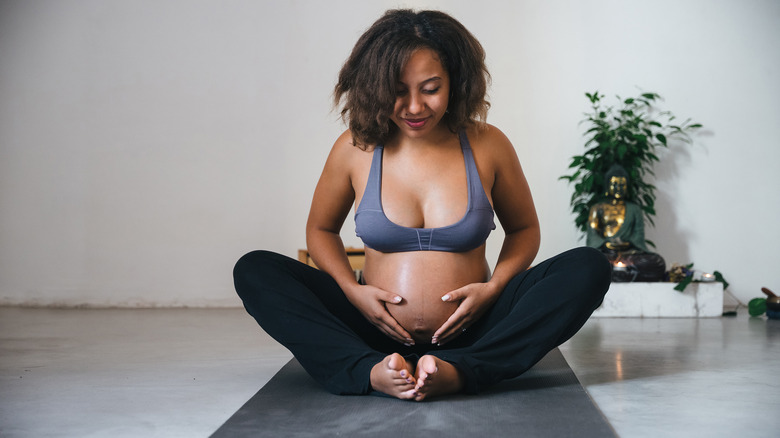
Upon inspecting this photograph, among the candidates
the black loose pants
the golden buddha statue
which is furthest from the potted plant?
the black loose pants

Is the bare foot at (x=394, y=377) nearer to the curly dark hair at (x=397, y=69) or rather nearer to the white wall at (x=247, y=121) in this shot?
the curly dark hair at (x=397, y=69)

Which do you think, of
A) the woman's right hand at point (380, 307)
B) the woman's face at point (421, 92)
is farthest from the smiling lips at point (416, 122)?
the woman's right hand at point (380, 307)

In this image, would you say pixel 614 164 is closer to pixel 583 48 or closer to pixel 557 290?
pixel 583 48

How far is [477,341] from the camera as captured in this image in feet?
5.39

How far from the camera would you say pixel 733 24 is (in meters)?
4.47

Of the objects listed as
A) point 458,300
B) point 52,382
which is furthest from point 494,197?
point 52,382

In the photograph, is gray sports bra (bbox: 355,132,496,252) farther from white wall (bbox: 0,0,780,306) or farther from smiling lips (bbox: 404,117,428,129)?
white wall (bbox: 0,0,780,306)

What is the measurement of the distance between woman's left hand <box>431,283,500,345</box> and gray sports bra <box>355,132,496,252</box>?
0.11m

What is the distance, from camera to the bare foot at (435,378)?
142 cm

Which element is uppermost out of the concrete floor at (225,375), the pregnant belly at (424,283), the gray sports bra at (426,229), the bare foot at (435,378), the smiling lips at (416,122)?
the smiling lips at (416,122)

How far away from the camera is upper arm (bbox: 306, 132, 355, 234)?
191 centimetres

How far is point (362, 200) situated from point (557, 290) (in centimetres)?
55

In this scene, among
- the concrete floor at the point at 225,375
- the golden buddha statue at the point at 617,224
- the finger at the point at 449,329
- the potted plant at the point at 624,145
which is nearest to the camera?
the concrete floor at the point at 225,375

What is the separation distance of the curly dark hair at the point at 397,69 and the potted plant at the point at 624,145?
2.50 metres
